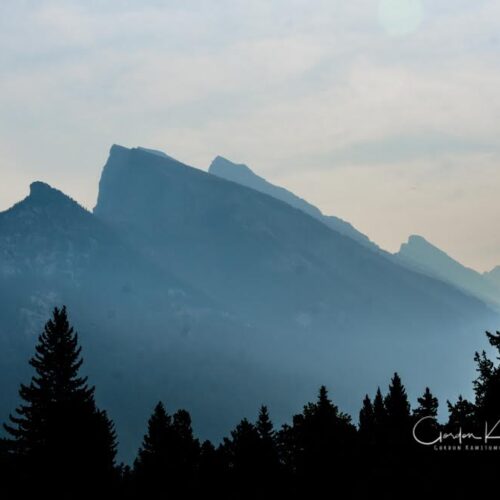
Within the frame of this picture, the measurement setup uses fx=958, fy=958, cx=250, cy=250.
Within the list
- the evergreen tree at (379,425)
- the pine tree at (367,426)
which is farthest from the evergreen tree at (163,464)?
the pine tree at (367,426)

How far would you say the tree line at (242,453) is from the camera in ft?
143

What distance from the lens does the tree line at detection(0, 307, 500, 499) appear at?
143 ft

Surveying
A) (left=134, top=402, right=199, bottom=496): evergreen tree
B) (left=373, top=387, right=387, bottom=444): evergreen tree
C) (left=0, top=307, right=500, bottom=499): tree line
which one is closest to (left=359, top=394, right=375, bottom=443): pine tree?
(left=373, top=387, right=387, bottom=444): evergreen tree

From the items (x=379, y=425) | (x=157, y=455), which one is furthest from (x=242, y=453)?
(x=379, y=425)

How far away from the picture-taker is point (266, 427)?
3093 inches

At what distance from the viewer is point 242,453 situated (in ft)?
218

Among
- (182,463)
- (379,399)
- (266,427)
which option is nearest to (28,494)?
(182,463)

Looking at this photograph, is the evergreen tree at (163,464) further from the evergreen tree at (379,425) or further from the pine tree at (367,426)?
the pine tree at (367,426)

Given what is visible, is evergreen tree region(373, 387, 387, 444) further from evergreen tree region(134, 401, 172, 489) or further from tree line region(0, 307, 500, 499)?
evergreen tree region(134, 401, 172, 489)

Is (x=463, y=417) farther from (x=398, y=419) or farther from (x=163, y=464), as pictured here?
(x=163, y=464)

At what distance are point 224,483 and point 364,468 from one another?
41.0ft

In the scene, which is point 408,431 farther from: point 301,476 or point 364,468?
point 301,476

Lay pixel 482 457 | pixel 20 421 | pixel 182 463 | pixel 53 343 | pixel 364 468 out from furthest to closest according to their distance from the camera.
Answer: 1. pixel 182 463
2. pixel 364 468
3. pixel 53 343
4. pixel 20 421
5. pixel 482 457

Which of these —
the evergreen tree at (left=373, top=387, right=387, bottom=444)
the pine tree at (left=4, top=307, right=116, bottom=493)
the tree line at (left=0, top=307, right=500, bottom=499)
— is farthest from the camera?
the evergreen tree at (left=373, top=387, right=387, bottom=444)
